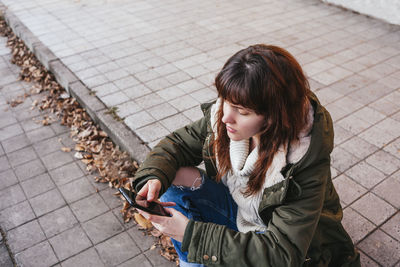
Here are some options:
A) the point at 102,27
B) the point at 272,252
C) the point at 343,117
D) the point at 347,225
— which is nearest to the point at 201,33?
the point at 102,27

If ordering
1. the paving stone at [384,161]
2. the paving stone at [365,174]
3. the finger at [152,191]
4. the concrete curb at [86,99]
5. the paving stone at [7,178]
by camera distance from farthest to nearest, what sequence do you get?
the concrete curb at [86,99], the paving stone at [7,178], the paving stone at [384,161], the paving stone at [365,174], the finger at [152,191]

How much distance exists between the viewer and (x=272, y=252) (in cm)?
168

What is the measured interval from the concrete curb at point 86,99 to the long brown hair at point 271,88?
6.99ft

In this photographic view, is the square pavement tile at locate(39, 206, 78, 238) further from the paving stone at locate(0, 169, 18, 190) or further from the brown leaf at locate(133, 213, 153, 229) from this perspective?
the paving stone at locate(0, 169, 18, 190)

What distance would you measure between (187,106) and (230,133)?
2.70 metres

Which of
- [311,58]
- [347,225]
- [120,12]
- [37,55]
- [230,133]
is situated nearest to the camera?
[230,133]

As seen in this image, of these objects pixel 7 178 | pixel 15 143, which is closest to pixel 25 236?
pixel 7 178

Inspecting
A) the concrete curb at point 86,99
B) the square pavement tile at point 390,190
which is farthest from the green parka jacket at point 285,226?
the concrete curb at point 86,99

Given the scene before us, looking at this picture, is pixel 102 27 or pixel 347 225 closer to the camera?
pixel 347 225

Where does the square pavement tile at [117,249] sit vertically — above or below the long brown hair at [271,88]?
below

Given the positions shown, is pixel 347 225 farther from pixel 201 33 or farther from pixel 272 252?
pixel 201 33

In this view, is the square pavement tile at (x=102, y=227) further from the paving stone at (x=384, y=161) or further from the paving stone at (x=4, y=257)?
the paving stone at (x=384, y=161)

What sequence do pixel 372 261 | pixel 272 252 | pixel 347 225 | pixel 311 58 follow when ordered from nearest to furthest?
pixel 272 252 → pixel 372 261 → pixel 347 225 → pixel 311 58

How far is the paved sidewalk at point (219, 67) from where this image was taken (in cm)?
333
